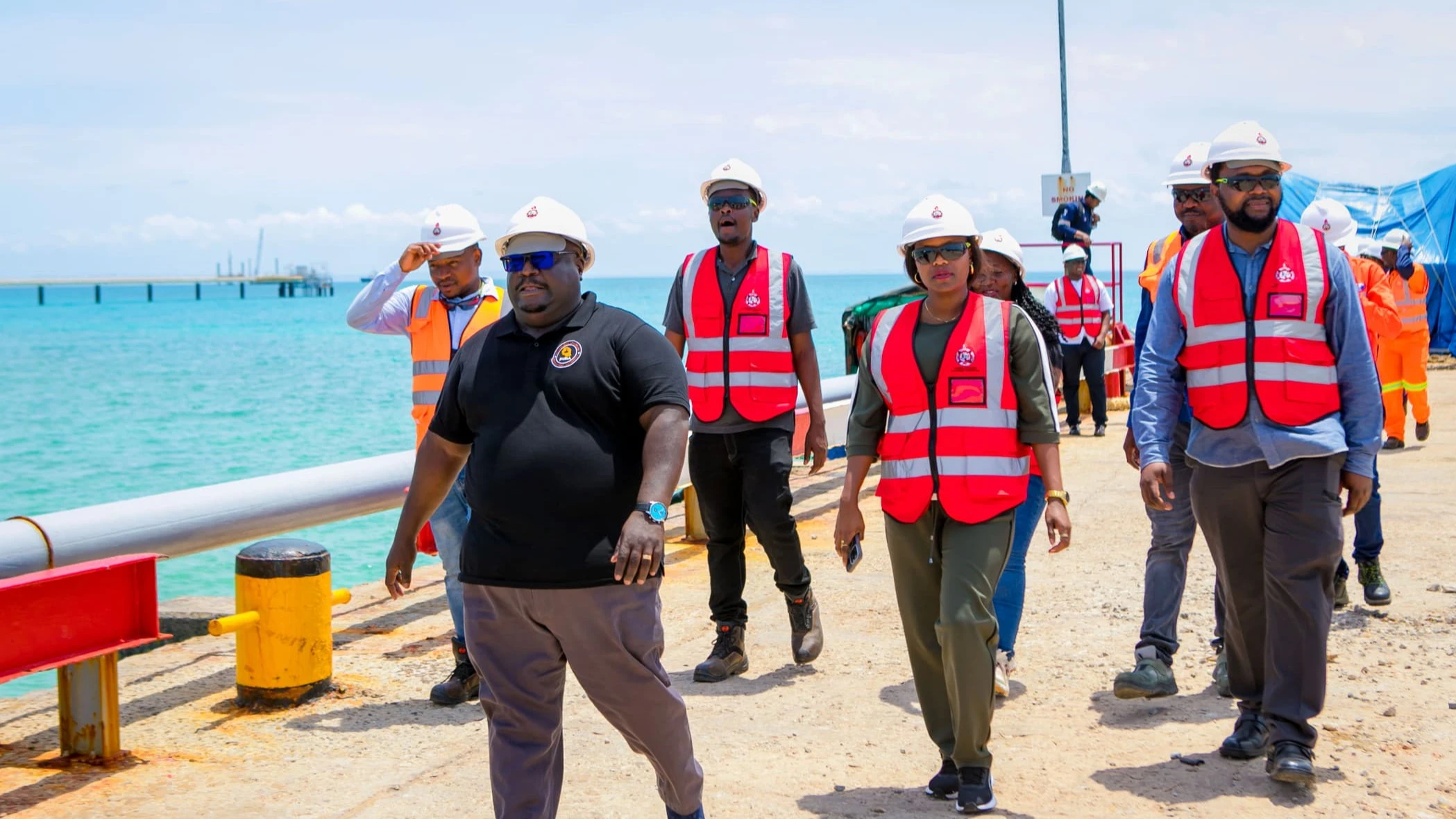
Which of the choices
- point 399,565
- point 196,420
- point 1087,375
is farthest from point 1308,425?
point 196,420

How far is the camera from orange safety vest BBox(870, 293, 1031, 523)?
4895 mm

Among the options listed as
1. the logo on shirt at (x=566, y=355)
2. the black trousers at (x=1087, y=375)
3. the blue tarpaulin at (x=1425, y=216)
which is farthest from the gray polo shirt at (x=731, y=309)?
the blue tarpaulin at (x=1425, y=216)

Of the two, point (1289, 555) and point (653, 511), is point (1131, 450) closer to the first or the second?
point (1289, 555)

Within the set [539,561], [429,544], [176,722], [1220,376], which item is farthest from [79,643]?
[1220,376]

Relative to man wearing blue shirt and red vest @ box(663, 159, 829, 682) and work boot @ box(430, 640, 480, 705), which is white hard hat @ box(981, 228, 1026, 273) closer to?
man wearing blue shirt and red vest @ box(663, 159, 829, 682)

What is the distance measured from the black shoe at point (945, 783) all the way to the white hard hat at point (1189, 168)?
2.53 m

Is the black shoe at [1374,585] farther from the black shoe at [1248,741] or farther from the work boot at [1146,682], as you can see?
the black shoe at [1248,741]

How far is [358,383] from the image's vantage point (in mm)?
55875

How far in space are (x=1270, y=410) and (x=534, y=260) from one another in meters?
2.46

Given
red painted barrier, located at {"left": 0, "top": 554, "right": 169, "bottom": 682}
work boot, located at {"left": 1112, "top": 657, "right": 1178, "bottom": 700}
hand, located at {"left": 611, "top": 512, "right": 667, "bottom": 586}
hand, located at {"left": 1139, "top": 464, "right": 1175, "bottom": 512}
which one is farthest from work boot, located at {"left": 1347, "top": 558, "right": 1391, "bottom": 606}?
red painted barrier, located at {"left": 0, "top": 554, "right": 169, "bottom": 682}

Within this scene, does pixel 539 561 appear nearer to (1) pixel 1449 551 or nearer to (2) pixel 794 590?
(2) pixel 794 590

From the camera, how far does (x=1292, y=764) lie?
4816mm

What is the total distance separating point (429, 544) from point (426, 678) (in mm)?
693

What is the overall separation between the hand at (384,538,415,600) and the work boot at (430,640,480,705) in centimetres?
165
